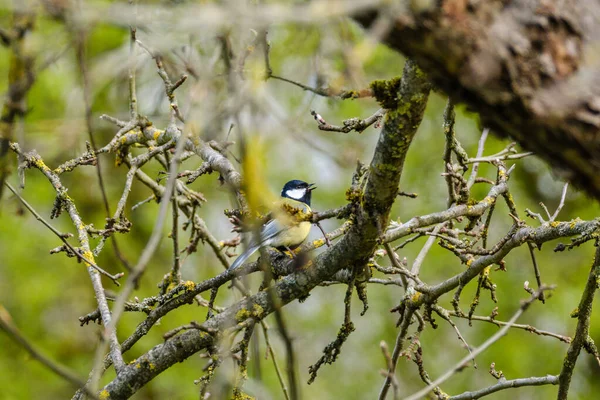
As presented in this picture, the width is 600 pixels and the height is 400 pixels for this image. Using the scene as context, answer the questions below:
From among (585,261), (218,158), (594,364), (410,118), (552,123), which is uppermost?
(585,261)

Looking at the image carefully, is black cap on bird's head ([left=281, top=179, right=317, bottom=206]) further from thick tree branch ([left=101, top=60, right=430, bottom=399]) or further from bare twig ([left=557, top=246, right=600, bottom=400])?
bare twig ([left=557, top=246, right=600, bottom=400])

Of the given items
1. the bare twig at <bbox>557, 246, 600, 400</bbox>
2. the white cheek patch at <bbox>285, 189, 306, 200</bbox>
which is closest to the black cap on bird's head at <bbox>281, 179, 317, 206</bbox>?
the white cheek patch at <bbox>285, 189, 306, 200</bbox>

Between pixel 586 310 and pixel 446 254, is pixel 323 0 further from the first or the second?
pixel 446 254

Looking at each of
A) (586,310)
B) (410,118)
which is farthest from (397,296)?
(410,118)

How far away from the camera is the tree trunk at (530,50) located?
131 cm

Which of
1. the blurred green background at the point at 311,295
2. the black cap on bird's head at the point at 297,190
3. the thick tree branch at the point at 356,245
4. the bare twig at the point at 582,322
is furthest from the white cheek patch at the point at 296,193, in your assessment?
the bare twig at the point at 582,322

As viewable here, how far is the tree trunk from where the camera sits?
131 cm

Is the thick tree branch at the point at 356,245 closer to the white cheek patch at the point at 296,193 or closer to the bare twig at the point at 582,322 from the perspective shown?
the bare twig at the point at 582,322

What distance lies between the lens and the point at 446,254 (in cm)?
792

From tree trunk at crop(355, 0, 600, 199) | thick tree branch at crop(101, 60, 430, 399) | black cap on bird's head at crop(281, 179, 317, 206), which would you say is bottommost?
tree trunk at crop(355, 0, 600, 199)

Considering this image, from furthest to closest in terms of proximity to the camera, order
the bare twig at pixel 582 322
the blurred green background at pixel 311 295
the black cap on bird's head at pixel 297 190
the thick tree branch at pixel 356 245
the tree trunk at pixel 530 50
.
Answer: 1. the blurred green background at pixel 311 295
2. the black cap on bird's head at pixel 297 190
3. the bare twig at pixel 582 322
4. the thick tree branch at pixel 356 245
5. the tree trunk at pixel 530 50

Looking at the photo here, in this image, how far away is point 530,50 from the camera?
1312mm

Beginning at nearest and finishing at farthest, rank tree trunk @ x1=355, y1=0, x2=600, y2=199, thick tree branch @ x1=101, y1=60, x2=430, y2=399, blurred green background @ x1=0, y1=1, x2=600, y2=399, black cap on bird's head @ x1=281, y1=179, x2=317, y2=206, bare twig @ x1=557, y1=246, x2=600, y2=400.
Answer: tree trunk @ x1=355, y1=0, x2=600, y2=199 < thick tree branch @ x1=101, y1=60, x2=430, y2=399 < bare twig @ x1=557, y1=246, x2=600, y2=400 < black cap on bird's head @ x1=281, y1=179, x2=317, y2=206 < blurred green background @ x1=0, y1=1, x2=600, y2=399

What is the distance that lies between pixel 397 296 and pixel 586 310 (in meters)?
6.31
